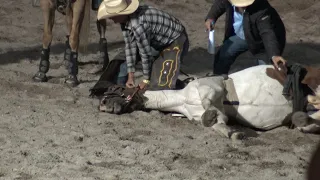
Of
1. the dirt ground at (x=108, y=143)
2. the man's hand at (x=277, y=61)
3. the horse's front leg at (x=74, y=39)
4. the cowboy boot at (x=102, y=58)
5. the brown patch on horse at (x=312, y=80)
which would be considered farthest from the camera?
the cowboy boot at (x=102, y=58)

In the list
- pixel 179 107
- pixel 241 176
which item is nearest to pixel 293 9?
pixel 179 107

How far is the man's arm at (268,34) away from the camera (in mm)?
5133

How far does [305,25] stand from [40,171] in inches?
227

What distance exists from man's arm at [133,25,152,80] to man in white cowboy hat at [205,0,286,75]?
0.73 meters

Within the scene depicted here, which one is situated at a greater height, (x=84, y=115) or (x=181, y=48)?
(x=181, y=48)

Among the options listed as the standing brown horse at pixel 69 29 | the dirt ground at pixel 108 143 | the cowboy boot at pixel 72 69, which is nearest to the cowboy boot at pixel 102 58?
the dirt ground at pixel 108 143

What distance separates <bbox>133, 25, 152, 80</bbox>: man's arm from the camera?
17.1 feet

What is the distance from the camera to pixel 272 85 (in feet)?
16.0

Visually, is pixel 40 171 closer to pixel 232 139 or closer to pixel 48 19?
pixel 232 139

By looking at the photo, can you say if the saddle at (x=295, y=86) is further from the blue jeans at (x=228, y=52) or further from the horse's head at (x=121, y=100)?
the horse's head at (x=121, y=100)

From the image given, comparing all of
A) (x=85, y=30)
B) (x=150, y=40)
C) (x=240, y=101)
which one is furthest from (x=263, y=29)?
(x=85, y=30)

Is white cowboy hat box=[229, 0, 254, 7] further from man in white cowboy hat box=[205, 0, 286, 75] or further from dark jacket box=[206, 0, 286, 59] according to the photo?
dark jacket box=[206, 0, 286, 59]

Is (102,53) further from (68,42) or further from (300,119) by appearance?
(300,119)

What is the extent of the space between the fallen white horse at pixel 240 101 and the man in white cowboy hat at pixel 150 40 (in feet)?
1.42
